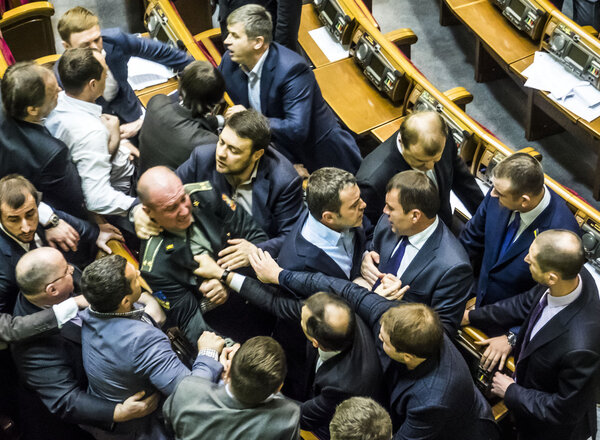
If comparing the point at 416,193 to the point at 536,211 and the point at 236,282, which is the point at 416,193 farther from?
the point at 236,282

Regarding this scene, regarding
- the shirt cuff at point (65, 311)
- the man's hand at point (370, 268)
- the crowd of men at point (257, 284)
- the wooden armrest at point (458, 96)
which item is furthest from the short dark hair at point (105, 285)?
the wooden armrest at point (458, 96)

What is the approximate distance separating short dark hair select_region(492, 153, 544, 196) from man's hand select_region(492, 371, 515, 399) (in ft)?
1.97

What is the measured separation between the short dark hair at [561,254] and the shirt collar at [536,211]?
12.8 inches

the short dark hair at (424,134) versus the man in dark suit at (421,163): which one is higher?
the short dark hair at (424,134)

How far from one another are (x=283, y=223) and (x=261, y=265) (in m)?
0.32

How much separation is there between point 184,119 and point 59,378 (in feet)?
3.33

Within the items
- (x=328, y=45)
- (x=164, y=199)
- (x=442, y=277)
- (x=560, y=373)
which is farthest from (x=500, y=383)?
(x=328, y=45)

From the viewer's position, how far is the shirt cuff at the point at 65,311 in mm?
2387

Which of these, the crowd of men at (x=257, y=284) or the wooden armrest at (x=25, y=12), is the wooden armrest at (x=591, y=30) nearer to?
the crowd of men at (x=257, y=284)

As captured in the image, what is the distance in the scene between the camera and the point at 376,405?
210 cm

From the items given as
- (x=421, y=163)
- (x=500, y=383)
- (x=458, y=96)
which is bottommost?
(x=500, y=383)

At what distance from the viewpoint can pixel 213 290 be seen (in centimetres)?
254

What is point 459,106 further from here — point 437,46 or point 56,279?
point 56,279

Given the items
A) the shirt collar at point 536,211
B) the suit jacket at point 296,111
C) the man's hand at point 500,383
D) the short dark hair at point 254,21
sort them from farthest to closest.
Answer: the suit jacket at point 296,111, the short dark hair at point 254,21, the shirt collar at point 536,211, the man's hand at point 500,383
